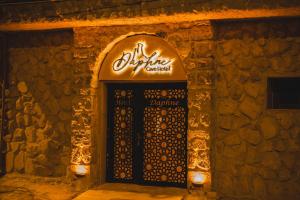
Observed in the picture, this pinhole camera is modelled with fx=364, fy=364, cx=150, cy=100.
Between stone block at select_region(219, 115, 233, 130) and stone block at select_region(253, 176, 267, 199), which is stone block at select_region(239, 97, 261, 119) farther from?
stone block at select_region(253, 176, 267, 199)

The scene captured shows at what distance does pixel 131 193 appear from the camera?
8.16 m

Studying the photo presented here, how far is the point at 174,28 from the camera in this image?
802 centimetres

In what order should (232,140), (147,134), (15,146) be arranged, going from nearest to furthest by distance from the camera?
(232,140)
(147,134)
(15,146)

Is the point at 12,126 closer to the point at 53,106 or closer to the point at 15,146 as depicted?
the point at 15,146

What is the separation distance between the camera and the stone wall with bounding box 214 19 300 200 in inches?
295

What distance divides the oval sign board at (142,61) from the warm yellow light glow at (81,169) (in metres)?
2.14

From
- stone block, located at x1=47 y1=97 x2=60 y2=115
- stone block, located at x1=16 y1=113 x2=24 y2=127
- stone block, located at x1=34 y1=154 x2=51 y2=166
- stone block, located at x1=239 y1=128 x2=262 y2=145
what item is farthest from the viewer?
stone block, located at x1=16 y1=113 x2=24 y2=127

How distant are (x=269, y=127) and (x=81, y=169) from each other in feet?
14.3

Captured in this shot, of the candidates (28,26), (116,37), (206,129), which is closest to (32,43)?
(28,26)

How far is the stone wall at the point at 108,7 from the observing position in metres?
6.92

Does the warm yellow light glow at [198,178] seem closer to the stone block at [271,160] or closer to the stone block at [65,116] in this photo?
the stone block at [271,160]

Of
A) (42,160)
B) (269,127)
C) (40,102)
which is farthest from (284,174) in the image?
(40,102)

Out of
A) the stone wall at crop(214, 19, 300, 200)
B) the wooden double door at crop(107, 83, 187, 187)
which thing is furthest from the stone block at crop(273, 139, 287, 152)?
the wooden double door at crop(107, 83, 187, 187)

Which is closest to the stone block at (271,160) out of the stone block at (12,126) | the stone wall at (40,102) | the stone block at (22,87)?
the stone wall at (40,102)
